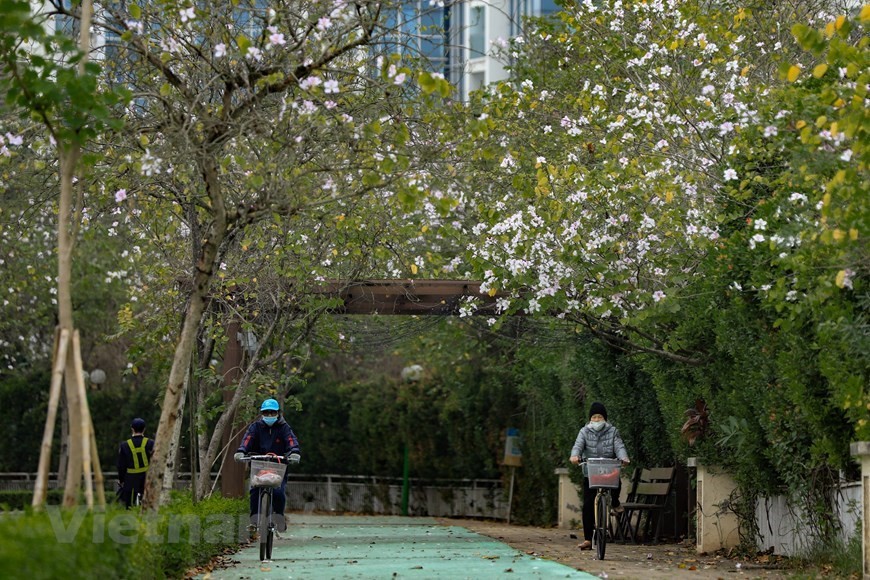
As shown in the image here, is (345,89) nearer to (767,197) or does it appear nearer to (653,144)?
(767,197)

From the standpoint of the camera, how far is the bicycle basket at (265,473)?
14.2 m

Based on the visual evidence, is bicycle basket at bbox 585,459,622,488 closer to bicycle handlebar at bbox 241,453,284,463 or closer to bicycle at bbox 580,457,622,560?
bicycle at bbox 580,457,622,560

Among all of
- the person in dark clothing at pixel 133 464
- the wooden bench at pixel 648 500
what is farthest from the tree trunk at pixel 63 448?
the wooden bench at pixel 648 500

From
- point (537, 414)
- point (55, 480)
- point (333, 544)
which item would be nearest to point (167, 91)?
point (333, 544)

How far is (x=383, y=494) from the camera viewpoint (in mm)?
34625

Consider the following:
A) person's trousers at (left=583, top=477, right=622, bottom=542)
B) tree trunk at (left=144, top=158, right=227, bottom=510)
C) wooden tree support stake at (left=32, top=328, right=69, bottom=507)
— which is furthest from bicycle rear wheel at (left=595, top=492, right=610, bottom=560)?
wooden tree support stake at (left=32, top=328, right=69, bottom=507)

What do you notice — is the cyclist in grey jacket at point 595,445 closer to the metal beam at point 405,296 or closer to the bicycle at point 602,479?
the bicycle at point 602,479

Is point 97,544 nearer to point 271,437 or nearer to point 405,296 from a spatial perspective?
point 271,437

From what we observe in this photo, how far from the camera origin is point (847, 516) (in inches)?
484

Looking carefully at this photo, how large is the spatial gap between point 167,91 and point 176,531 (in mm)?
3685

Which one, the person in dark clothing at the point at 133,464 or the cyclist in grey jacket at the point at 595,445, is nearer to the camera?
the cyclist in grey jacket at the point at 595,445

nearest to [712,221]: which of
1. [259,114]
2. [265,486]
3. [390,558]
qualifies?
[390,558]

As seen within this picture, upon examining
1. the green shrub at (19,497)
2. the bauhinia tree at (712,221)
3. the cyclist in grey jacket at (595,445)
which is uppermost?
the bauhinia tree at (712,221)

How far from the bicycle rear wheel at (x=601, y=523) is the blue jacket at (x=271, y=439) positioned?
3391 millimetres
